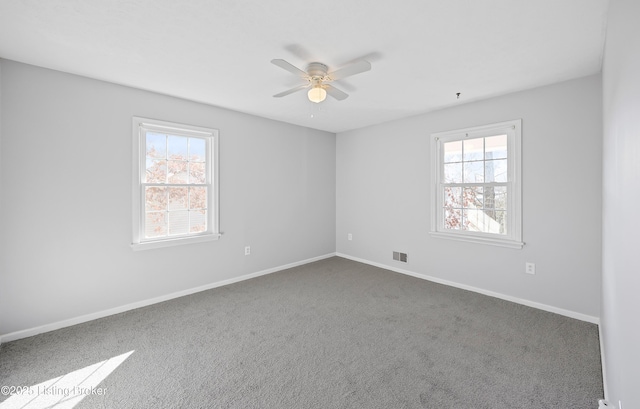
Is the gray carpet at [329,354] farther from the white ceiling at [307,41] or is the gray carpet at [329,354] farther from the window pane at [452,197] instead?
the white ceiling at [307,41]

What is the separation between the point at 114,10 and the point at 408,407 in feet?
10.2

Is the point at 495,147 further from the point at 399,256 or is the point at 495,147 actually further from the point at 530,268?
the point at 399,256

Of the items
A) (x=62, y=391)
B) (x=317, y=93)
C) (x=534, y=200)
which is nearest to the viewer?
(x=62, y=391)

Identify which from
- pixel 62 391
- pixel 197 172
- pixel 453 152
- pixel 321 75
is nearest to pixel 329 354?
pixel 62 391

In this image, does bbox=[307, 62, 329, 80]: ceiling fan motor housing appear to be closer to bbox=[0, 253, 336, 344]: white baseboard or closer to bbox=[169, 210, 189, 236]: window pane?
bbox=[169, 210, 189, 236]: window pane

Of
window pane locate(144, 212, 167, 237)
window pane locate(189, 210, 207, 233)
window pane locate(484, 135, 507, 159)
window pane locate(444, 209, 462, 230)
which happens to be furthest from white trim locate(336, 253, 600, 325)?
window pane locate(144, 212, 167, 237)

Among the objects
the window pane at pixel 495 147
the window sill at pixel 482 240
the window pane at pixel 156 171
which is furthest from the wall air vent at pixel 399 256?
the window pane at pixel 156 171

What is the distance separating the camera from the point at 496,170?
346 centimetres

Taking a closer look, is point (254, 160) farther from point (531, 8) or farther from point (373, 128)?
point (531, 8)

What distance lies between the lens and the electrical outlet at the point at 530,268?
10.3ft

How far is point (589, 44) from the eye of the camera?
7.18 ft

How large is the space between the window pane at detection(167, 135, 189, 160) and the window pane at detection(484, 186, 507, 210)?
154 inches

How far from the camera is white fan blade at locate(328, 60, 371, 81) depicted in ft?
7.06

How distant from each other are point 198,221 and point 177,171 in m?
0.70
